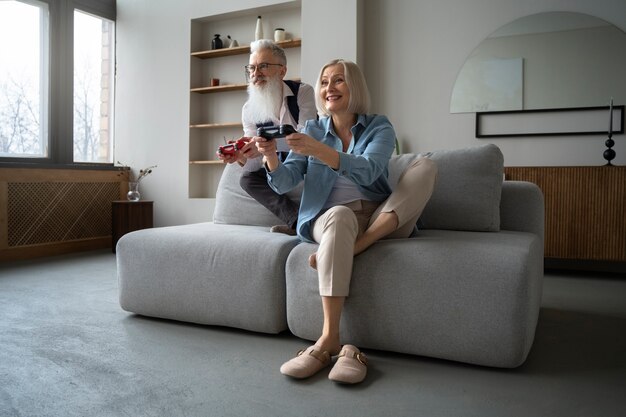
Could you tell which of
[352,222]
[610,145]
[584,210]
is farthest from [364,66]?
[352,222]

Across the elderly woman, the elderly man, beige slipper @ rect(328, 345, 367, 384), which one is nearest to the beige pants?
the elderly woman

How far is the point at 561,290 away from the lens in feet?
10.1

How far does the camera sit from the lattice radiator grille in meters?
4.24

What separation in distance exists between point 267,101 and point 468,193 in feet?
Result: 3.42

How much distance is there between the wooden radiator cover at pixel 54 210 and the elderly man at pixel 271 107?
2583mm

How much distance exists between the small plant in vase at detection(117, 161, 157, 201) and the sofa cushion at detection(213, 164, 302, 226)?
7.98ft

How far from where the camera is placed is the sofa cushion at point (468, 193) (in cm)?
224

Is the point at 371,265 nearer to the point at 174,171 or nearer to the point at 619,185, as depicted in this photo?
the point at 619,185

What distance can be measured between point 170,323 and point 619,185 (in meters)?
2.86

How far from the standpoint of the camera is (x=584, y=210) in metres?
3.46

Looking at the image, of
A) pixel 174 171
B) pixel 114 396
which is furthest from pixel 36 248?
pixel 114 396

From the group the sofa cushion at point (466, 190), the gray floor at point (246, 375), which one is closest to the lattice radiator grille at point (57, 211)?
the gray floor at point (246, 375)

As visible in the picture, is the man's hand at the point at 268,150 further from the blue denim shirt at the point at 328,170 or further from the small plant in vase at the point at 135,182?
the small plant in vase at the point at 135,182

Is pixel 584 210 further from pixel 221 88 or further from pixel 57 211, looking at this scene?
pixel 57 211
